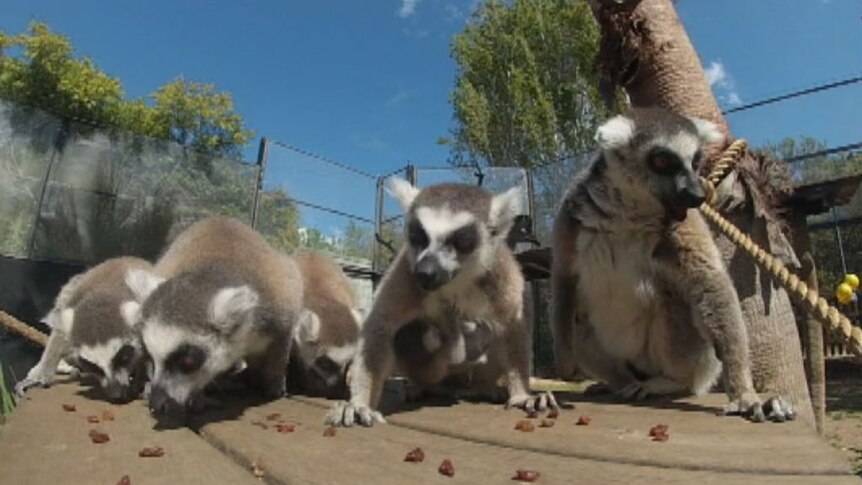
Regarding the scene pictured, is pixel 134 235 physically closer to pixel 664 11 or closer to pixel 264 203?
pixel 264 203

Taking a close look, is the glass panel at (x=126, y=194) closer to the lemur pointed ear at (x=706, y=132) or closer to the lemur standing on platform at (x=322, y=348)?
the lemur standing on platform at (x=322, y=348)

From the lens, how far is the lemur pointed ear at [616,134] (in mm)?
4184

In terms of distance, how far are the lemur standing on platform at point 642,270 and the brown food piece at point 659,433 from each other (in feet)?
4.26

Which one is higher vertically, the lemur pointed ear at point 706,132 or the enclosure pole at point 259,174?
the enclosure pole at point 259,174

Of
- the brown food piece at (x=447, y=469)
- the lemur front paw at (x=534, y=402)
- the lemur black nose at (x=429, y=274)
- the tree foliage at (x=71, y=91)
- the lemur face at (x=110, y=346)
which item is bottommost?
the brown food piece at (x=447, y=469)

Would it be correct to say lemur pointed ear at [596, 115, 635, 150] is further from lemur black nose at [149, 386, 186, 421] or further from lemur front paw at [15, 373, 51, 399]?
lemur front paw at [15, 373, 51, 399]

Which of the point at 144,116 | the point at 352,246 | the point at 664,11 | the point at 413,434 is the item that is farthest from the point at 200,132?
the point at 413,434

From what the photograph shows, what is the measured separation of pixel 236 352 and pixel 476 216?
1760 mm

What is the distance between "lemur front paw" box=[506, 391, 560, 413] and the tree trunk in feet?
8.96

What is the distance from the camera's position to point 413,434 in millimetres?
2746

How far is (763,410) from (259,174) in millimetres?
15627

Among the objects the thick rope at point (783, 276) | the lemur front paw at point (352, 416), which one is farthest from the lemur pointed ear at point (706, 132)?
the lemur front paw at point (352, 416)

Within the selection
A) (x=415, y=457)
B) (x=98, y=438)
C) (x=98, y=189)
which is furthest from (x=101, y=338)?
(x=98, y=189)

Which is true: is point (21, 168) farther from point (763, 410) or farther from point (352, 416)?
point (763, 410)
